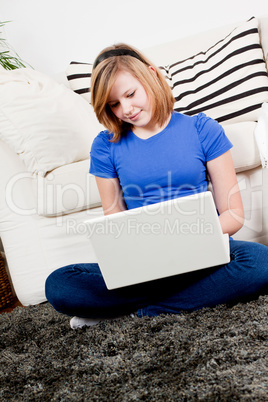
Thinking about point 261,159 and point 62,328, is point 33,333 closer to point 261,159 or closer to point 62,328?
Answer: point 62,328

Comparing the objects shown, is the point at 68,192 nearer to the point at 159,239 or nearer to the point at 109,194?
the point at 109,194

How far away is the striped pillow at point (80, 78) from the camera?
75.9 inches

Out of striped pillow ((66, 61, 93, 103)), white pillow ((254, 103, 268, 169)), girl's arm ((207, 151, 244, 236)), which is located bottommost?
girl's arm ((207, 151, 244, 236))

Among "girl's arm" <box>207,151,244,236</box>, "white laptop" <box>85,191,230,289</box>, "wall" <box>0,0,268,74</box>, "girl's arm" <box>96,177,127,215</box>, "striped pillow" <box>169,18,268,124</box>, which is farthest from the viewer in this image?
"wall" <box>0,0,268,74</box>

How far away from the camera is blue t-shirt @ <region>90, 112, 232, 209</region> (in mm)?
1097

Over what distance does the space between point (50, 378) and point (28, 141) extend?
0.90m

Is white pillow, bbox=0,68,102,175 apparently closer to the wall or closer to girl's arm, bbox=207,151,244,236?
girl's arm, bbox=207,151,244,236

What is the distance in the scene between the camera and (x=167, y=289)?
1.04m

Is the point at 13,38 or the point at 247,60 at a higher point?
the point at 13,38

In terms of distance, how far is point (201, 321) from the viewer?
36.0 inches

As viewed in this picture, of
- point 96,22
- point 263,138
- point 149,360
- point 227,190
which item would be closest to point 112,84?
point 227,190

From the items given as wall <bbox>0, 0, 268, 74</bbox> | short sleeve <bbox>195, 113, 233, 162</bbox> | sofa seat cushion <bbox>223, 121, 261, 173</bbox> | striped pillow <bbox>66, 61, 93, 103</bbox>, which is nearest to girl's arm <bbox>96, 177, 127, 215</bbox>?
short sleeve <bbox>195, 113, 233, 162</bbox>

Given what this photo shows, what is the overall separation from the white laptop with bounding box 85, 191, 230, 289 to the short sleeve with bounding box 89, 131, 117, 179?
0.39m

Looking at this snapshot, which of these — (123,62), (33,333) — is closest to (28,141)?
(123,62)
